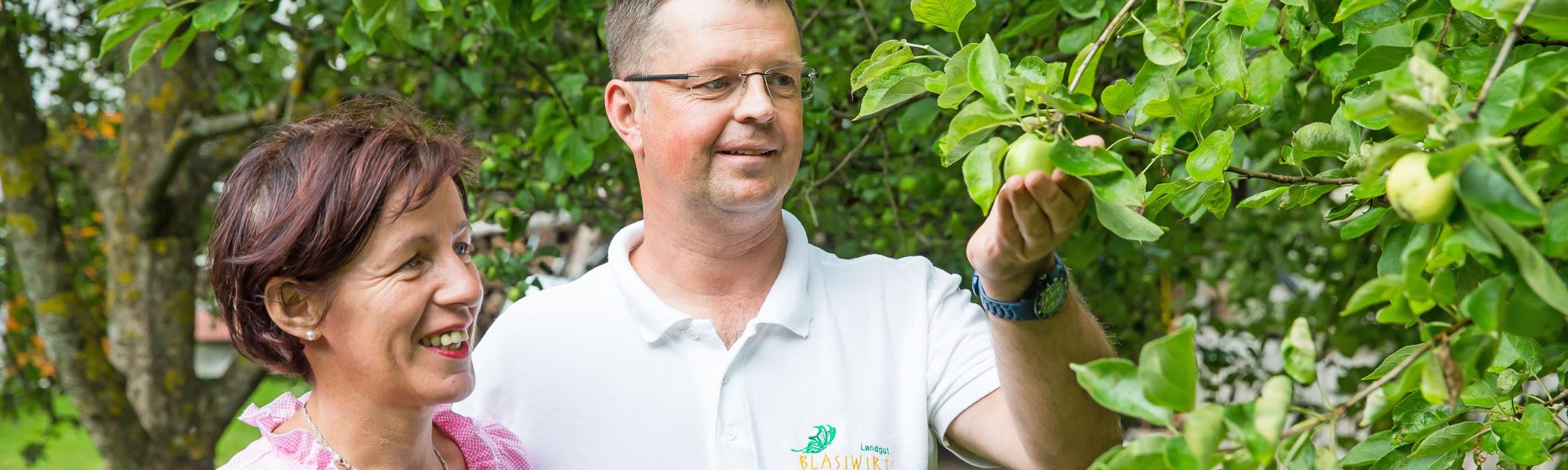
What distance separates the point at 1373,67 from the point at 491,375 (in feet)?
4.88

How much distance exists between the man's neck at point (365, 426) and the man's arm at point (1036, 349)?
843 millimetres

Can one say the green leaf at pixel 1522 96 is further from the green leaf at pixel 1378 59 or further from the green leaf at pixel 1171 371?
the green leaf at pixel 1378 59

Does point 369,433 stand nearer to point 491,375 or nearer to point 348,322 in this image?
point 348,322

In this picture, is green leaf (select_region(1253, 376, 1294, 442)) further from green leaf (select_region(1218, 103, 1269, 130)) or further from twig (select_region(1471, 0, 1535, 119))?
green leaf (select_region(1218, 103, 1269, 130))

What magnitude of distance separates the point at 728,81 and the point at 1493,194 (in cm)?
148

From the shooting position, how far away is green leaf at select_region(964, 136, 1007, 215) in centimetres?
122

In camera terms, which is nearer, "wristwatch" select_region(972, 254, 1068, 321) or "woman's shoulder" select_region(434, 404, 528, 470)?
"wristwatch" select_region(972, 254, 1068, 321)

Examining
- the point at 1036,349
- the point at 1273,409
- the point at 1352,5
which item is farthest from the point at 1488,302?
the point at 1036,349

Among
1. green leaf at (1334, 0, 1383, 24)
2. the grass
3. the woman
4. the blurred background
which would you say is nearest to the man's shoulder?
the blurred background

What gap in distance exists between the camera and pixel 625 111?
8.18 ft

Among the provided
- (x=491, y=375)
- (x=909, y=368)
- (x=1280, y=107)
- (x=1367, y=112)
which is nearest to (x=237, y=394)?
(x=491, y=375)

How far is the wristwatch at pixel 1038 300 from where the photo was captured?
1703 millimetres

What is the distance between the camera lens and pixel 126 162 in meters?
5.70

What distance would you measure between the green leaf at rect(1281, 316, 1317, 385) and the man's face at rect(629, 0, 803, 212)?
1246 millimetres
